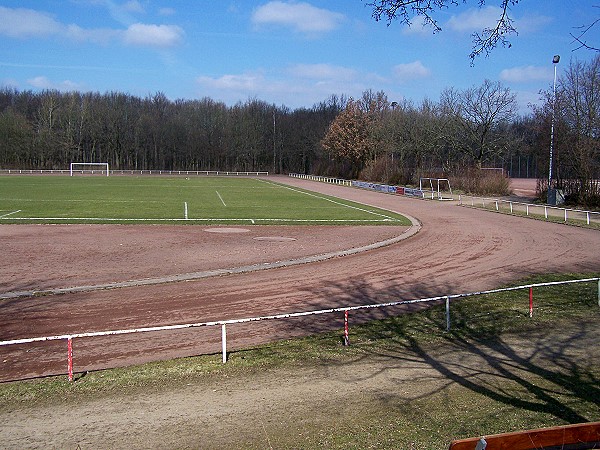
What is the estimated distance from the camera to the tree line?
44.7 metres

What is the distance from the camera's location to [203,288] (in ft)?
53.3

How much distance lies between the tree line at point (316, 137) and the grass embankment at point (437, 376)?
113 feet

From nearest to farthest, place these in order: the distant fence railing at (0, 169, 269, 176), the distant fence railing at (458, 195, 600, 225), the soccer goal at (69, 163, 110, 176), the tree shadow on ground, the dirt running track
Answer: the tree shadow on ground
the dirt running track
the distant fence railing at (458, 195, 600, 225)
the distant fence railing at (0, 169, 269, 176)
the soccer goal at (69, 163, 110, 176)

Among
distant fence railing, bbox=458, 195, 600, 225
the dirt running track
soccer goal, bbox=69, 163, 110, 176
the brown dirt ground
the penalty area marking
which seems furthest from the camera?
soccer goal, bbox=69, 163, 110, 176

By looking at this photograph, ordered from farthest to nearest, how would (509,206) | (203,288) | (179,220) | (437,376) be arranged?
1. (509,206)
2. (179,220)
3. (203,288)
4. (437,376)

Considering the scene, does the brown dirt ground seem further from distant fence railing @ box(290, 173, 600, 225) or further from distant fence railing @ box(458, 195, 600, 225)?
distant fence railing @ box(290, 173, 600, 225)

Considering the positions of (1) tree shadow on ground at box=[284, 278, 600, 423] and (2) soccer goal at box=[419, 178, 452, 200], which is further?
(2) soccer goal at box=[419, 178, 452, 200]

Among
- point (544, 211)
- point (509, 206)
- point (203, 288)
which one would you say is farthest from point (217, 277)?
point (509, 206)

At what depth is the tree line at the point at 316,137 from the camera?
44.7m

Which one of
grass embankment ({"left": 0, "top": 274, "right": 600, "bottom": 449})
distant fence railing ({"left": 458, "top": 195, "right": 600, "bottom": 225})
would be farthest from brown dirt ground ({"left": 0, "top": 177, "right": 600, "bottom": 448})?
distant fence railing ({"left": 458, "top": 195, "right": 600, "bottom": 225})

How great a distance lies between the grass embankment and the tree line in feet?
113

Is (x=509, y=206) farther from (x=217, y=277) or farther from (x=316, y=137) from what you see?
(x=316, y=137)

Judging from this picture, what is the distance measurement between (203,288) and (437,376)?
8.63m

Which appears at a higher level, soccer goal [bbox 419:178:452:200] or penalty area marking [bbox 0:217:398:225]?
soccer goal [bbox 419:178:452:200]
